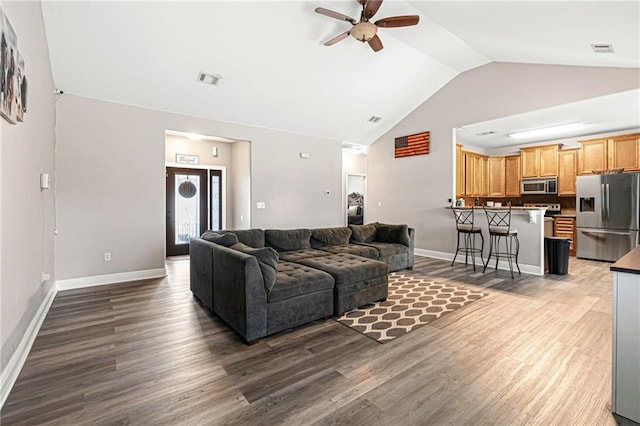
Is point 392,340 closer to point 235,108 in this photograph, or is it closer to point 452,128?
point 235,108

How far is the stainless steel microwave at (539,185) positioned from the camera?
722 centimetres

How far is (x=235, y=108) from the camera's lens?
5.45 m

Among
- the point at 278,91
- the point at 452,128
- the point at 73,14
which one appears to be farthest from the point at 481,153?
the point at 73,14

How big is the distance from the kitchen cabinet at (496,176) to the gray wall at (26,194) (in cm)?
925

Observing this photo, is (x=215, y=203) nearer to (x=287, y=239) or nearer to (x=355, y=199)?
(x=287, y=239)

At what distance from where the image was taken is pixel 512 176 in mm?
8109

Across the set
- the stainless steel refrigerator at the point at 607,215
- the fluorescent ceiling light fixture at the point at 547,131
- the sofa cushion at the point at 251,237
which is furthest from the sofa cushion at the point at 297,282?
the stainless steel refrigerator at the point at 607,215

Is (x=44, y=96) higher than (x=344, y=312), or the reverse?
(x=44, y=96)

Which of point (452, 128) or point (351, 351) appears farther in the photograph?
point (452, 128)

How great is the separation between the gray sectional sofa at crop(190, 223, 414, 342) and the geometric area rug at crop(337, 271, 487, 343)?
0.16 m

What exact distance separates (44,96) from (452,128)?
6564 millimetres

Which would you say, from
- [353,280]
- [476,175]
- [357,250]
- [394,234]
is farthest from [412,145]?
[353,280]

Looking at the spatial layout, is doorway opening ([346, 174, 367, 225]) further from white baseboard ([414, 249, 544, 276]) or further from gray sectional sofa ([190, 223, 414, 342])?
gray sectional sofa ([190, 223, 414, 342])

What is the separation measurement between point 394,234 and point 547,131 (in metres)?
4.22
